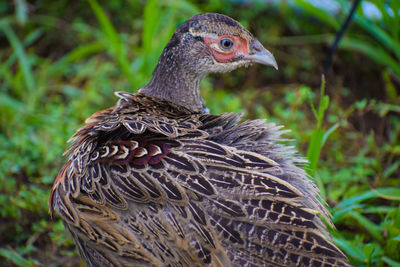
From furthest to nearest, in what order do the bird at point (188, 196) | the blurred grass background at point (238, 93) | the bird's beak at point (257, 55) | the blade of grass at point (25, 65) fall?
the blade of grass at point (25, 65) → the blurred grass background at point (238, 93) → the bird's beak at point (257, 55) → the bird at point (188, 196)

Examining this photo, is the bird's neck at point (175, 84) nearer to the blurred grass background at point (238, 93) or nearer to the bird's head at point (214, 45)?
the bird's head at point (214, 45)

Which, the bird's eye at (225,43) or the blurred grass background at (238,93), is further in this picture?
the blurred grass background at (238,93)

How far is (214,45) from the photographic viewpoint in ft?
9.93

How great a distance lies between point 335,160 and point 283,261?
2.24m

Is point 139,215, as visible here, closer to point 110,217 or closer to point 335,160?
point 110,217

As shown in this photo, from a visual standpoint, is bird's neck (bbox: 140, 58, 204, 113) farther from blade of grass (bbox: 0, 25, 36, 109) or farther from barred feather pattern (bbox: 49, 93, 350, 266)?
blade of grass (bbox: 0, 25, 36, 109)

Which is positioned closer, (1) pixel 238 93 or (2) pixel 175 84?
(2) pixel 175 84

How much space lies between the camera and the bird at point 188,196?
7.54 feet

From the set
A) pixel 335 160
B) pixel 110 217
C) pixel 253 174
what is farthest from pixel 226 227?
pixel 335 160

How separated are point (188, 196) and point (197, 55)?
1.05 m

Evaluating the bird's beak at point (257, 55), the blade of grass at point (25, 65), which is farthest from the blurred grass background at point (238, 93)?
the bird's beak at point (257, 55)

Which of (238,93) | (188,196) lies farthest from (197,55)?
(238,93)

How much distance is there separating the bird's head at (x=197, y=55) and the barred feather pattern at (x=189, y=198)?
398 mm

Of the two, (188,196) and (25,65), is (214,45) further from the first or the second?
(25,65)
